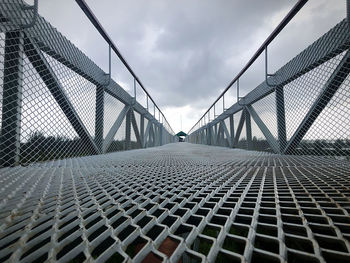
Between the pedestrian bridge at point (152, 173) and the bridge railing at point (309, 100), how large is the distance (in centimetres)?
2

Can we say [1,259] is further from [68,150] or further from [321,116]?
[321,116]

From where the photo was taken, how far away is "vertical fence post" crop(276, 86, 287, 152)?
371 centimetres

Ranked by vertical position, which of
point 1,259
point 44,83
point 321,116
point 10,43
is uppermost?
point 10,43

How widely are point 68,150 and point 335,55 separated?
14.2 ft

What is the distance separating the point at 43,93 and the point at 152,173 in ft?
6.00

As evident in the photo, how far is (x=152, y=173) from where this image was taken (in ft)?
5.77

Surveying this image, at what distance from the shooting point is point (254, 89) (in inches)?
197

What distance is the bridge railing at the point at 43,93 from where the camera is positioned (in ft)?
6.45

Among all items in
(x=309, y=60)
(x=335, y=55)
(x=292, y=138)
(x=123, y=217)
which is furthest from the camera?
(x=292, y=138)

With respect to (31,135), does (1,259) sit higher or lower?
lower

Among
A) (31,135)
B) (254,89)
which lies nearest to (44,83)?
(31,135)

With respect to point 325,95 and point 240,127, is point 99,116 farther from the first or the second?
point 240,127

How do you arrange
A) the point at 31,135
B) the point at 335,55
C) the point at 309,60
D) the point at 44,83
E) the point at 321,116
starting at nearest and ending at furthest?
the point at 31,135, the point at 44,83, the point at 335,55, the point at 321,116, the point at 309,60

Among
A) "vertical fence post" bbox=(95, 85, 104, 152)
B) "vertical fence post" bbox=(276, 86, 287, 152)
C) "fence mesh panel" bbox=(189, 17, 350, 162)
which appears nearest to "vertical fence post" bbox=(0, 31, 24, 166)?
"vertical fence post" bbox=(95, 85, 104, 152)
